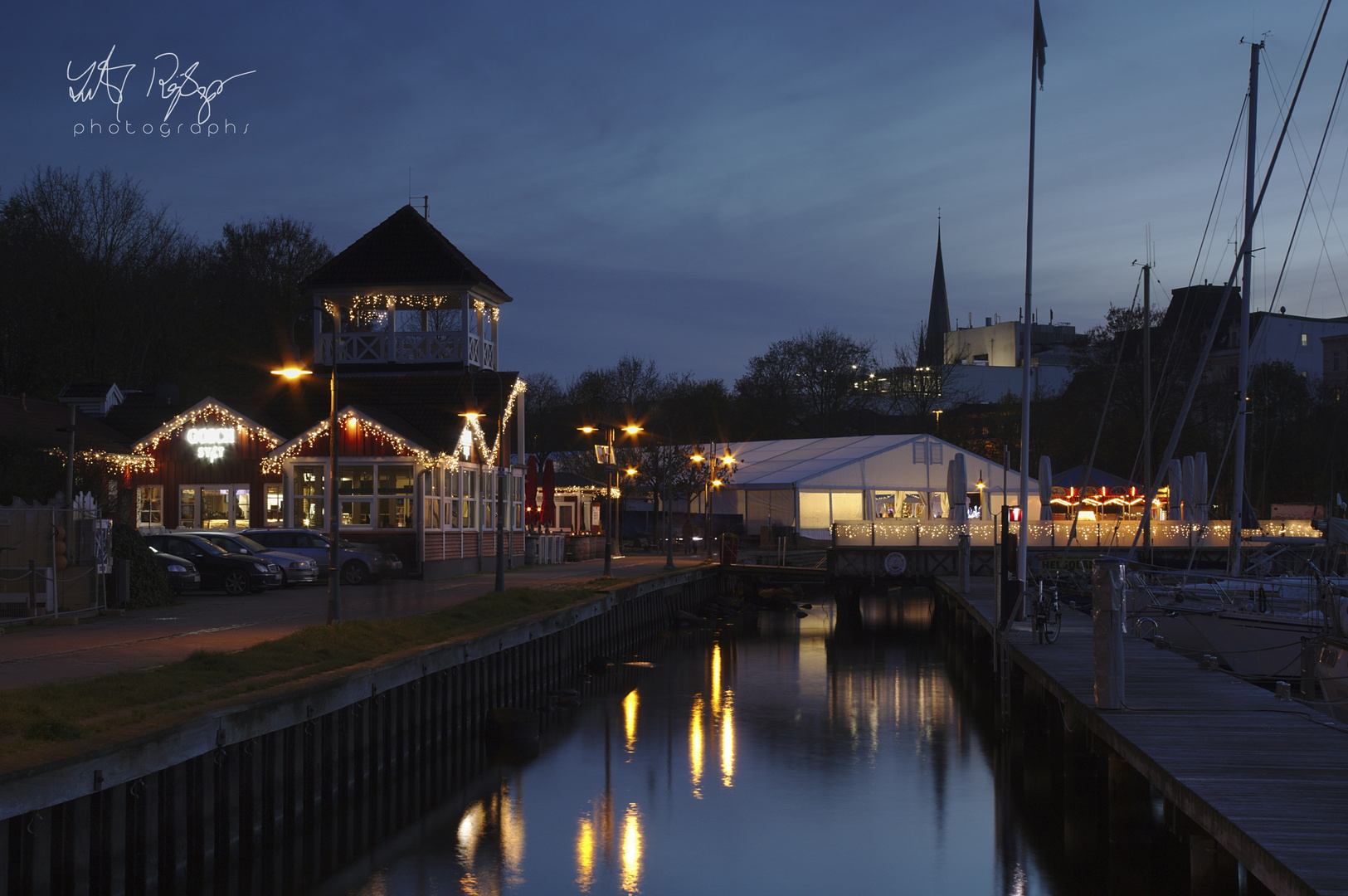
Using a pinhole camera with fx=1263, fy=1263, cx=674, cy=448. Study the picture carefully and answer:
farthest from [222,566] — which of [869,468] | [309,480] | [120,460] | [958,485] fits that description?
[869,468]

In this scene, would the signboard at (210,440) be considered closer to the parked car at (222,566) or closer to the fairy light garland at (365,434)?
the fairy light garland at (365,434)

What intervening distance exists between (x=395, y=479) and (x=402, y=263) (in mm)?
9234

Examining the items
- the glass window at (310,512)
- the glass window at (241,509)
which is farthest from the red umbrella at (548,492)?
the glass window at (241,509)

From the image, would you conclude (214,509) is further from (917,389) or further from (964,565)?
(917,389)

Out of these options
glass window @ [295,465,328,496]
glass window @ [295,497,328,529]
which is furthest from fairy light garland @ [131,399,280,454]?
glass window @ [295,497,328,529]

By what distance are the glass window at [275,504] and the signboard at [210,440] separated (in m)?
1.83

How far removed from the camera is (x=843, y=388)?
84.8 m

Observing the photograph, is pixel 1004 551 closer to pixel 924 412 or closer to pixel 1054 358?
pixel 924 412

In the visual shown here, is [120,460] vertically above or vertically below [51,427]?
below

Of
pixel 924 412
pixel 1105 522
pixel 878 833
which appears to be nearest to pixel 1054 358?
pixel 924 412

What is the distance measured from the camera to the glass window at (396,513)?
3722 cm

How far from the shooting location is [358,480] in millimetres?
A: 37531

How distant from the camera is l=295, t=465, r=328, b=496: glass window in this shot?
1496 inches

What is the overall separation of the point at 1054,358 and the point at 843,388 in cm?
4184
